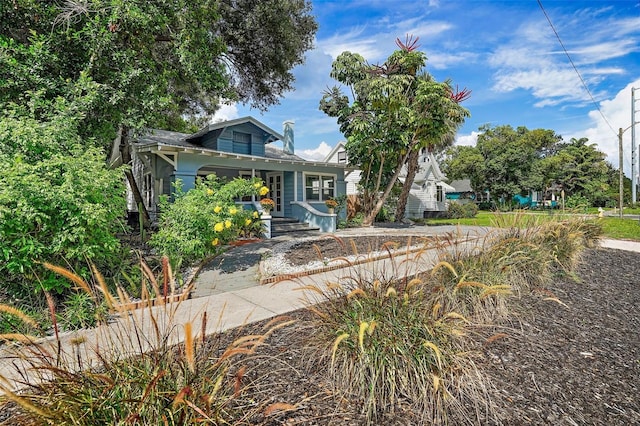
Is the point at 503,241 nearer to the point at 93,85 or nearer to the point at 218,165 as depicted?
the point at 93,85

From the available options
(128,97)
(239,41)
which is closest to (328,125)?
(239,41)

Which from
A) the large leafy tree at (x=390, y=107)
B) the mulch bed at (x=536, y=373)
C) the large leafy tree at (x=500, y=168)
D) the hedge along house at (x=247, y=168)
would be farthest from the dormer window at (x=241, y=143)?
the large leafy tree at (x=500, y=168)

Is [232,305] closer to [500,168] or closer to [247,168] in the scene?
[247,168]

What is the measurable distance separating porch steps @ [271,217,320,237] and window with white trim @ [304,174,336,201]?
1487mm

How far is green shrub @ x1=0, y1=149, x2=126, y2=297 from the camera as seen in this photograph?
3422 millimetres

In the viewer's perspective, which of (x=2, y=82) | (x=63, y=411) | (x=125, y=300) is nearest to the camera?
(x=63, y=411)

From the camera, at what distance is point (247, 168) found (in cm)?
1280

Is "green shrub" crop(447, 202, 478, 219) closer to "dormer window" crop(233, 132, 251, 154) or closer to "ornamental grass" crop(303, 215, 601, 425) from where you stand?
"dormer window" crop(233, 132, 251, 154)

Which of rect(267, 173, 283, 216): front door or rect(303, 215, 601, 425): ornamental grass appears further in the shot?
rect(267, 173, 283, 216): front door

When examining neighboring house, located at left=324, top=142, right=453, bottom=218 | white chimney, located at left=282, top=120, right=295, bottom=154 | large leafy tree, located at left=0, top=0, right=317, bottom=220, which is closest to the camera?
large leafy tree, located at left=0, top=0, right=317, bottom=220

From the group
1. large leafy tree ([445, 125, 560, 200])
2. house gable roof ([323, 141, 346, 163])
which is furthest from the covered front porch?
large leafy tree ([445, 125, 560, 200])

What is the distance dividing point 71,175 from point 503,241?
19.1 ft

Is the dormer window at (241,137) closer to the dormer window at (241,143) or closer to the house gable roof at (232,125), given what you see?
the dormer window at (241,143)

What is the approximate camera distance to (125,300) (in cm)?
166
